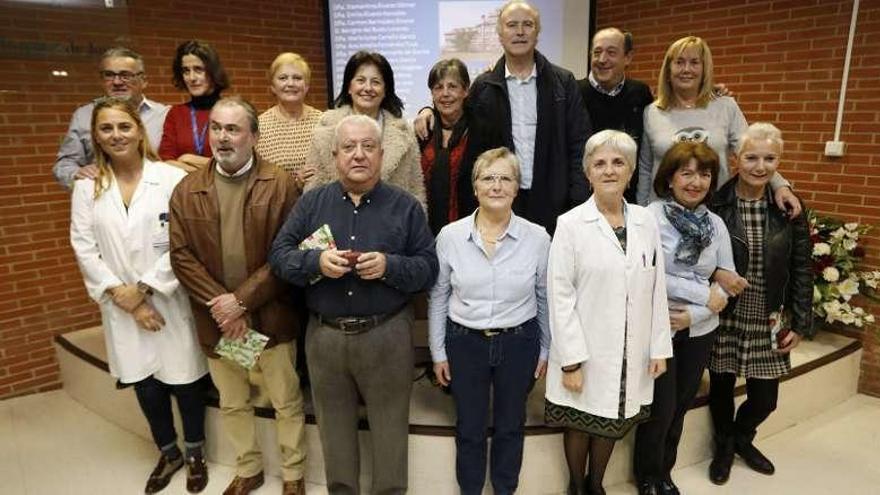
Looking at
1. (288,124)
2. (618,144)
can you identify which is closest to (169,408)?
(288,124)

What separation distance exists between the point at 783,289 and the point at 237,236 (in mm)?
2230

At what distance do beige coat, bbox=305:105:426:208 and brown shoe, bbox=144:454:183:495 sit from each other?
1446mm

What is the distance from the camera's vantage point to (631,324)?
1.95m

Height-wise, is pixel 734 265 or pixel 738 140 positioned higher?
pixel 738 140

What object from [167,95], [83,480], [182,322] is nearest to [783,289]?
[182,322]

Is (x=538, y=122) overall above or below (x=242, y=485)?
above

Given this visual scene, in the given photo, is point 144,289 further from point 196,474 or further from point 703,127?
point 703,127

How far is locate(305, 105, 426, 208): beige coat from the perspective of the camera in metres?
2.27

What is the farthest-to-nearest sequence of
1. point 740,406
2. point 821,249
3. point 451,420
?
1. point 821,249
2. point 740,406
3. point 451,420

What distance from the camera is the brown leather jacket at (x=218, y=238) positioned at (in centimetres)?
206

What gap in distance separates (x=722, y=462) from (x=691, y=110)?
163 centimetres

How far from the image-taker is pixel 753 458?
8.54ft

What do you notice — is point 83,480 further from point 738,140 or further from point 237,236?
point 738,140

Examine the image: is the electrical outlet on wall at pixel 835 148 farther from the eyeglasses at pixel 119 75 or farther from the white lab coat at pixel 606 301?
the eyeglasses at pixel 119 75
